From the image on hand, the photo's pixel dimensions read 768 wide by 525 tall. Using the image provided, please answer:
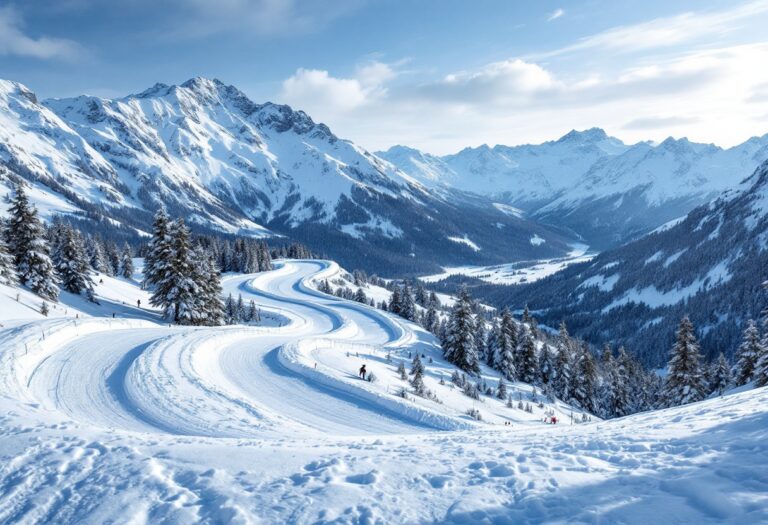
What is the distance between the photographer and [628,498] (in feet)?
23.4

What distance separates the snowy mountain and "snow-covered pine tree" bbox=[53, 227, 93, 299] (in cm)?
11556

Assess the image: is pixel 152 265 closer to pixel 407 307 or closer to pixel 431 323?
pixel 407 307

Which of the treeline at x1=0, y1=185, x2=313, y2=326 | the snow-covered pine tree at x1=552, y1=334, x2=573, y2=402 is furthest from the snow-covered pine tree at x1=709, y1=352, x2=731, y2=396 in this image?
the treeline at x1=0, y1=185, x2=313, y2=326

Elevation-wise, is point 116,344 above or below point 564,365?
above

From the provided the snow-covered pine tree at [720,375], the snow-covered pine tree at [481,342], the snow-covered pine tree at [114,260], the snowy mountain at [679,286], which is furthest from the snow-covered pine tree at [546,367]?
the snow-covered pine tree at [114,260]

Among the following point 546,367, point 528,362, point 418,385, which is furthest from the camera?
point 546,367

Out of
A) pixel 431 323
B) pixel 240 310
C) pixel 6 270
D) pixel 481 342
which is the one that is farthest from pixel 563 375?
pixel 6 270

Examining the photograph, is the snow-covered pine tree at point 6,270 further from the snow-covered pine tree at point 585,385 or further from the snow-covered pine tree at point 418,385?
the snow-covered pine tree at point 585,385

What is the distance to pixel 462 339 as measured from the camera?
45938 mm

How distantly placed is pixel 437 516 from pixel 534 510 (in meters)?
1.50

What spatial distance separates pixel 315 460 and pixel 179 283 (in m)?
32.5

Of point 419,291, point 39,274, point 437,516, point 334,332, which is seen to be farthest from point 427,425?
point 419,291

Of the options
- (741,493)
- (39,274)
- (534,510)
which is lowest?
(534,510)

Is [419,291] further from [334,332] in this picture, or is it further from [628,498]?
[628,498]
